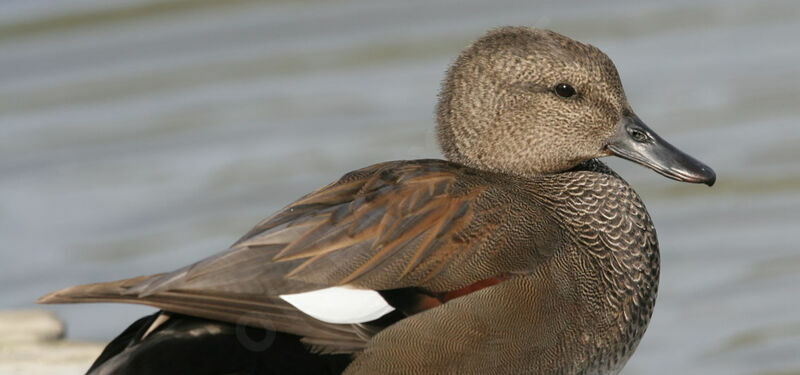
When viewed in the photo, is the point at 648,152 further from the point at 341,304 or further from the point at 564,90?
the point at 341,304

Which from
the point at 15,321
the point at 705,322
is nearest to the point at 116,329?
the point at 15,321

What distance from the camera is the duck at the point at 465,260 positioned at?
372 centimetres

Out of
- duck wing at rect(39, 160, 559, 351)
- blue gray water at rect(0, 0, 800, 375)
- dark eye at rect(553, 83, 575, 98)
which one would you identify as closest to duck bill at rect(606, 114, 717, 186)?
dark eye at rect(553, 83, 575, 98)

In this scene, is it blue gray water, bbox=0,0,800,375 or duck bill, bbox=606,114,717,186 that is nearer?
duck bill, bbox=606,114,717,186

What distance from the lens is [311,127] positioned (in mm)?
8195

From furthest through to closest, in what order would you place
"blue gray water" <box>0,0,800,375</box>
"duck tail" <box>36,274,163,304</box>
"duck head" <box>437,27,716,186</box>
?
"blue gray water" <box>0,0,800,375</box> < "duck head" <box>437,27,716,186</box> < "duck tail" <box>36,274,163,304</box>

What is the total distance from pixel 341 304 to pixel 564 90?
4.12 feet

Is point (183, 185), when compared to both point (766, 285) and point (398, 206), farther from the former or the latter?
point (398, 206)

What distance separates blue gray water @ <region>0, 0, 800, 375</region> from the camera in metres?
6.64

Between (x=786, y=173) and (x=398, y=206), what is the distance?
3919 mm

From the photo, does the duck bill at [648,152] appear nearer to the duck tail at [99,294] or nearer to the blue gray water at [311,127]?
the blue gray water at [311,127]

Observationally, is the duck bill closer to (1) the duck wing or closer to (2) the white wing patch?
(1) the duck wing

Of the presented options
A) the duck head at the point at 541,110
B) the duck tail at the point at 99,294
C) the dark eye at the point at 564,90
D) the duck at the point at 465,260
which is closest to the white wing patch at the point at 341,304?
the duck at the point at 465,260

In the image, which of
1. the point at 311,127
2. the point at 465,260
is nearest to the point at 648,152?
the point at 465,260
